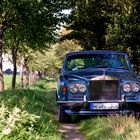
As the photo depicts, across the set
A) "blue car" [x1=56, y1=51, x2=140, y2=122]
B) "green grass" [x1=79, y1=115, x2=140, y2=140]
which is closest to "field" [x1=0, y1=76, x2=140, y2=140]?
"green grass" [x1=79, y1=115, x2=140, y2=140]

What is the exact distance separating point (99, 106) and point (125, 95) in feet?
2.30

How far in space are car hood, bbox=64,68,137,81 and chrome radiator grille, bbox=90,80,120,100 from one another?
0.60 ft

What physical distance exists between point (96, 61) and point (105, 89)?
5.77 feet

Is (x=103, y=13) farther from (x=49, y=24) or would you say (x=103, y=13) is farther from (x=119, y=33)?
(x=49, y=24)

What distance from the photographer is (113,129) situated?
8.87 metres

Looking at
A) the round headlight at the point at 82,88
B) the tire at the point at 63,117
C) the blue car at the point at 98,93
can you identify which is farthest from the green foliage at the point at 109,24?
the round headlight at the point at 82,88

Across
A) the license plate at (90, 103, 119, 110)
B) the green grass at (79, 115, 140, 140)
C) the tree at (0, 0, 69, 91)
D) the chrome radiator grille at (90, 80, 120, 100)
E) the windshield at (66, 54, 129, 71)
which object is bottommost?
the green grass at (79, 115, 140, 140)

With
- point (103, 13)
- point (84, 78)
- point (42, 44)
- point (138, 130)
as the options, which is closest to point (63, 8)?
point (42, 44)

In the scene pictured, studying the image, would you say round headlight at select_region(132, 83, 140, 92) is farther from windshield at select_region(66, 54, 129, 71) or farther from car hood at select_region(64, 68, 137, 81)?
windshield at select_region(66, 54, 129, 71)

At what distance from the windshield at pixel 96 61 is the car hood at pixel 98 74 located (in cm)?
54

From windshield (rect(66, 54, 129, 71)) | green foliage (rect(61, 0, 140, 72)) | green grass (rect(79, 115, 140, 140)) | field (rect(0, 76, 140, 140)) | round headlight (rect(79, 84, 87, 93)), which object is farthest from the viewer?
green foliage (rect(61, 0, 140, 72))

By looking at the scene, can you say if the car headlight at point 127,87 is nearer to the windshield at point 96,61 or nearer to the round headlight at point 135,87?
the round headlight at point 135,87

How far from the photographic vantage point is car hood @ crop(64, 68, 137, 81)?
36.8ft

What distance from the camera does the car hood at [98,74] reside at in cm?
1123
